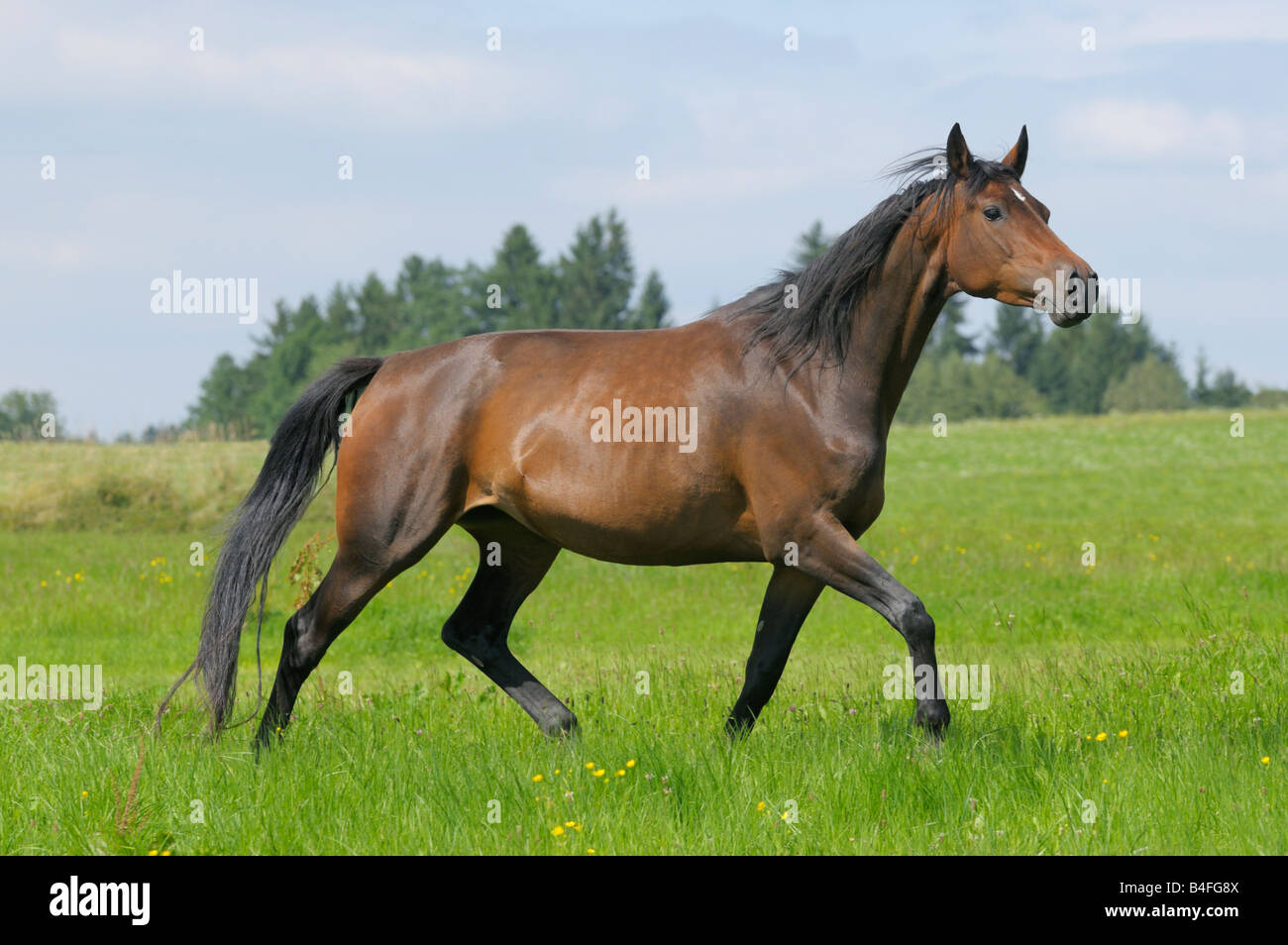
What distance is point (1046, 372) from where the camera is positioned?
309 feet

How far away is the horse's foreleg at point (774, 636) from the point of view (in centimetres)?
616

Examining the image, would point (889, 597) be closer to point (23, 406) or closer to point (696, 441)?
point (696, 441)

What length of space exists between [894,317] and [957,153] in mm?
798

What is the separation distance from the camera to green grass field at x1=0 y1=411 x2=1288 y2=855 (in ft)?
15.0

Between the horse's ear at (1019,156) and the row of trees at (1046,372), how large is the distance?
75815mm

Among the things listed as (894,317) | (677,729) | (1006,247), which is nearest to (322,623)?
(677,729)

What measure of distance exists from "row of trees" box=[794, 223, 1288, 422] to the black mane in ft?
249

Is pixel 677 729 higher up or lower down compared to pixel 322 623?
lower down

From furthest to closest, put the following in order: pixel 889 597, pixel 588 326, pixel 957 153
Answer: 1. pixel 588 326
2. pixel 957 153
3. pixel 889 597

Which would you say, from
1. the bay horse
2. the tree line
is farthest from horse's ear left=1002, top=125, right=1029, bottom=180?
the tree line

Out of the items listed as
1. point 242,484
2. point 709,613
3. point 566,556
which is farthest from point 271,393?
point 709,613

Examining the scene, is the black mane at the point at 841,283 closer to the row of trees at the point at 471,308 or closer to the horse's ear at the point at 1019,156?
the horse's ear at the point at 1019,156

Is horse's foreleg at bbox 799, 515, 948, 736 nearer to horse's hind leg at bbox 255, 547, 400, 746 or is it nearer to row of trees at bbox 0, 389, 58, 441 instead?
horse's hind leg at bbox 255, 547, 400, 746

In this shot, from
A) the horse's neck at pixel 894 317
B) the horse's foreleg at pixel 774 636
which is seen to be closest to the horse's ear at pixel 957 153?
the horse's neck at pixel 894 317
